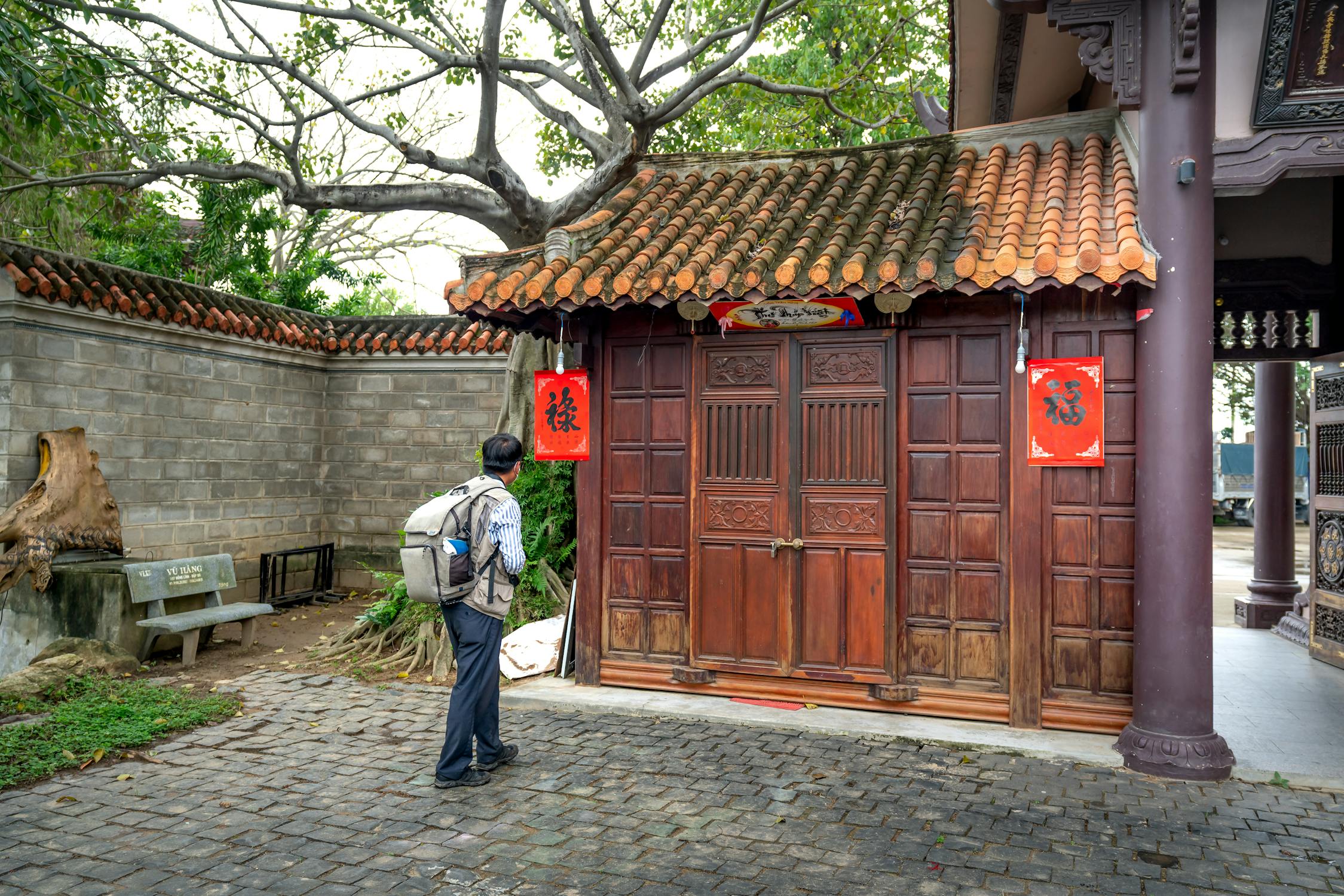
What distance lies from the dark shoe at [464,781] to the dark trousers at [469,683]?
16 millimetres

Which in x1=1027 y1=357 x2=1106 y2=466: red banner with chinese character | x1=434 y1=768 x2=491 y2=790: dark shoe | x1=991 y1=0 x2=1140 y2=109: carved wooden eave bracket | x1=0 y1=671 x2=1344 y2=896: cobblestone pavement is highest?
x1=991 y1=0 x2=1140 y2=109: carved wooden eave bracket

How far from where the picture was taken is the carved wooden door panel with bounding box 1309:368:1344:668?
8820 millimetres

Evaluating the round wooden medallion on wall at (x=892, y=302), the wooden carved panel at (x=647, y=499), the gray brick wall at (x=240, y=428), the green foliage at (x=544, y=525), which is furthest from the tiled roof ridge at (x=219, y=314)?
the round wooden medallion on wall at (x=892, y=302)

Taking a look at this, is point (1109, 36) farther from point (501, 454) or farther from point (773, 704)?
point (773, 704)

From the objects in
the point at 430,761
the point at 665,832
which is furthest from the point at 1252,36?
the point at 430,761

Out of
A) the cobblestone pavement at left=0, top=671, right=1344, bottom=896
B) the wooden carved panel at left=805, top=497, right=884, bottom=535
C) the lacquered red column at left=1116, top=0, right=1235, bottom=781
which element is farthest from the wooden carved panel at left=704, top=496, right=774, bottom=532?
the lacquered red column at left=1116, top=0, right=1235, bottom=781

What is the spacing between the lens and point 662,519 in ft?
24.4

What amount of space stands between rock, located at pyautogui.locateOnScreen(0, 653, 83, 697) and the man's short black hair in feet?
14.3

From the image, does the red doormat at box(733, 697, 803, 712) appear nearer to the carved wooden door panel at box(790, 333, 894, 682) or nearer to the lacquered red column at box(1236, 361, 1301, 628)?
the carved wooden door panel at box(790, 333, 894, 682)

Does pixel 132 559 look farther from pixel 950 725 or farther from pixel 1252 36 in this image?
pixel 1252 36

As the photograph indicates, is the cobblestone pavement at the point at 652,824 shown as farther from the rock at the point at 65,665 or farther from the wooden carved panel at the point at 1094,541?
the rock at the point at 65,665

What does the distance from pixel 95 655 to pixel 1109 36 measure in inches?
A: 353

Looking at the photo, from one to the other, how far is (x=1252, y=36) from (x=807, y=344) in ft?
10.9

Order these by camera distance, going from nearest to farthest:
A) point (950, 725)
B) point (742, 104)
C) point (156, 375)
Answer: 1. point (950, 725)
2. point (156, 375)
3. point (742, 104)
